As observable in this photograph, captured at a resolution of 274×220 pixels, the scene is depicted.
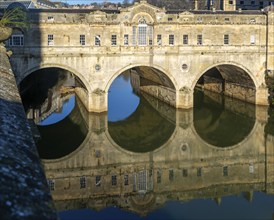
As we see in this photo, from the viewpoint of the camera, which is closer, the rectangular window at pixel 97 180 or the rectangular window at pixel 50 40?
the rectangular window at pixel 97 180

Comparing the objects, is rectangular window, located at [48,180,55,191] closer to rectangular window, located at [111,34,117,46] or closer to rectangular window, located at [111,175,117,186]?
rectangular window, located at [111,175,117,186]

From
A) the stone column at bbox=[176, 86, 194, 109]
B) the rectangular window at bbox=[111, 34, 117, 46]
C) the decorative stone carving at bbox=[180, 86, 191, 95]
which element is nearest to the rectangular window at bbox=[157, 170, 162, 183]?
the stone column at bbox=[176, 86, 194, 109]

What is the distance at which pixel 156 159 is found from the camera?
25562 millimetres

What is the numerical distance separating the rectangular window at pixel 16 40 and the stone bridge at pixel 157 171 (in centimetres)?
883

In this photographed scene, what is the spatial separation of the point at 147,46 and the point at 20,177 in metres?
30.9

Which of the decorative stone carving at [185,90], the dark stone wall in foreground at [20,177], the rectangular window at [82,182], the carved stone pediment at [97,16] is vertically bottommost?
the rectangular window at [82,182]

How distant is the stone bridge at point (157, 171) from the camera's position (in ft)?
63.3

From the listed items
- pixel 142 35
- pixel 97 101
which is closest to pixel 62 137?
pixel 97 101

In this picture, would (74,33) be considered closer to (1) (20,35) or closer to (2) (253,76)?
(1) (20,35)

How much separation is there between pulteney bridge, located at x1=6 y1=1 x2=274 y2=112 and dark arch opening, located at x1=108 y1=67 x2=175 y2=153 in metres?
1.72

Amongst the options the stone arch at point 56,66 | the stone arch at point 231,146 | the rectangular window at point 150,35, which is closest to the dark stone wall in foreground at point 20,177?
the stone arch at point 231,146

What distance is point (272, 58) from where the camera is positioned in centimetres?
3809

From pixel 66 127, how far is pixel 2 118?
26.1m

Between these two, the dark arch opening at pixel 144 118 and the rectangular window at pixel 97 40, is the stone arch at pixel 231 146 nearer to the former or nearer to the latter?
the dark arch opening at pixel 144 118
